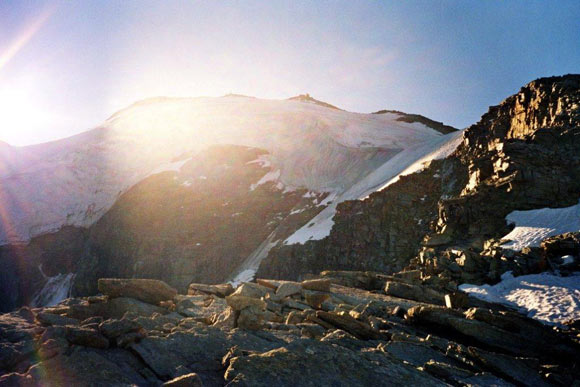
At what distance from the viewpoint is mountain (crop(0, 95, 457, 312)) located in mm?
55875

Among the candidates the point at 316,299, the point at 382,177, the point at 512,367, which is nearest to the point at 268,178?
the point at 382,177

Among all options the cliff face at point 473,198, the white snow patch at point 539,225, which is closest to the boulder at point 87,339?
the cliff face at point 473,198

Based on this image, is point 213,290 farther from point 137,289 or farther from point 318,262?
point 318,262

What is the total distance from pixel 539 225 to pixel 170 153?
7497 centimetres

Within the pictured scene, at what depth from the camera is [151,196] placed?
66.8m

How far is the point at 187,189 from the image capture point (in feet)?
218

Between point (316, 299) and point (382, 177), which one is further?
point (382, 177)

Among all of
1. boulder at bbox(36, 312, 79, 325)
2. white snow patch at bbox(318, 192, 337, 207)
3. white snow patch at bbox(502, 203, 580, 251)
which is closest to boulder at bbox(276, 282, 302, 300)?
boulder at bbox(36, 312, 79, 325)

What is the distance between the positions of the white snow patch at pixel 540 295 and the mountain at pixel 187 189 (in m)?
28.1

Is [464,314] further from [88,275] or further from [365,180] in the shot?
[88,275]

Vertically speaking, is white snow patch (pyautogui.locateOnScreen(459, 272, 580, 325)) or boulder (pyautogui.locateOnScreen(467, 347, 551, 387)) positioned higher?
boulder (pyautogui.locateOnScreen(467, 347, 551, 387))

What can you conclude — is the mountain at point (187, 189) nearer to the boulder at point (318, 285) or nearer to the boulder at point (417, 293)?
the boulder at point (417, 293)

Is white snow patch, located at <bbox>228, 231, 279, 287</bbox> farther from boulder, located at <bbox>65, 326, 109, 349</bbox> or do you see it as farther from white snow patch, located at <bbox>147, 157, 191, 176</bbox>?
boulder, located at <bbox>65, 326, 109, 349</bbox>

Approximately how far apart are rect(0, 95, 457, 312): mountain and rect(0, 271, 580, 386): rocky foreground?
33.8 m
